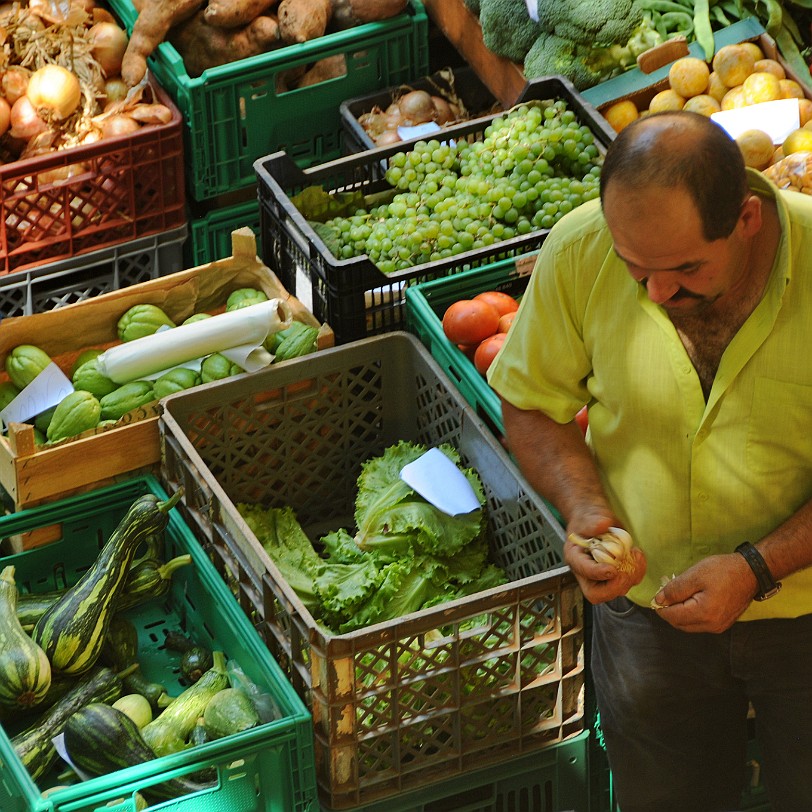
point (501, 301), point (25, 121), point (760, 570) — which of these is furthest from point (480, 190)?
point (760, 570)

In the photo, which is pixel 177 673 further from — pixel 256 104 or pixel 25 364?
pixel 256 104

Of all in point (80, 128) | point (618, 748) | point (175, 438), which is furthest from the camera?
point (80, 128)

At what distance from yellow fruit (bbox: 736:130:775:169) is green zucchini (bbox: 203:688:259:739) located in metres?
2.06

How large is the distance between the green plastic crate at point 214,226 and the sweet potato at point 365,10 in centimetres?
65

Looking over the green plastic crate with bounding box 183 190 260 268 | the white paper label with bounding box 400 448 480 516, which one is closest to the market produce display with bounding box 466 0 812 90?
the green plastic crate with bounding box 183 190 260 268

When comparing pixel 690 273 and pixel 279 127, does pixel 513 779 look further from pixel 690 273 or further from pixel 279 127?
pixel 279 127

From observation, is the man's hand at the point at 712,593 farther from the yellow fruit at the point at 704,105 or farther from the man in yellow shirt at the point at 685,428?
the yellow fruit at the point at 704,105

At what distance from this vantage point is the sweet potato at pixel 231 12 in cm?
451

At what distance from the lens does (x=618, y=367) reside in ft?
8.18

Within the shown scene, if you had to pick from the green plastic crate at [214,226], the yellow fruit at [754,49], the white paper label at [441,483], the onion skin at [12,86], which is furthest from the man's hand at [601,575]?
the onion skin at [12,86]

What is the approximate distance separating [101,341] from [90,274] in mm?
813

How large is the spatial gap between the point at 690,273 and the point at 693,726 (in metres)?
1.03

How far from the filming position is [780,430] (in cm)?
244

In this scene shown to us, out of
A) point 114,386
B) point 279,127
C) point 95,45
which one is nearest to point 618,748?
point 114,386
